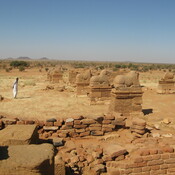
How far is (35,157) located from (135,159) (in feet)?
6.90

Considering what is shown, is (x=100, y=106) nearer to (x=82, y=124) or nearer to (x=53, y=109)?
(x=53, y=109)

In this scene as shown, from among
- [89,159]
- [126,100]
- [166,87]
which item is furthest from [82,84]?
[89,159]

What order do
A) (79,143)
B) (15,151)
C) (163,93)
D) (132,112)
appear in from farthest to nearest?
1. (163,93)
2. (132,112)
3. (79,143)
4. (15,151)

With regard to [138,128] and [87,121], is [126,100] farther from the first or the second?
[87,121]

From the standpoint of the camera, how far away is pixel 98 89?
37.9 feet

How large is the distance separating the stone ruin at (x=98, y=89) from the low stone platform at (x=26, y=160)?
8.44 meters

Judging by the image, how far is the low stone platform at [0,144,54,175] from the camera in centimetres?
252

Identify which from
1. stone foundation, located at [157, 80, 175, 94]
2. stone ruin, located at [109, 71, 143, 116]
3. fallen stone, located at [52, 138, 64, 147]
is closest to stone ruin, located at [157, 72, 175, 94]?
stone foundation, located at [157, 80, 175, 94]

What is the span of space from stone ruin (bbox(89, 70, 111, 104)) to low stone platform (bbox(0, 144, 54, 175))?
8.44 meters

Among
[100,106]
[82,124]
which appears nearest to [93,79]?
[100,106]

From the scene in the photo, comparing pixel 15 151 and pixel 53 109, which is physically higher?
pixel 15 151

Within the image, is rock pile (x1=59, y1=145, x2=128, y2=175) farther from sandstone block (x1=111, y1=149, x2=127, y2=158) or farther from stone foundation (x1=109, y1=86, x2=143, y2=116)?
stone foundation (x1=109, y1=86, x2=143, y2=116)

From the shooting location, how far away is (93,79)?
1131 centimetres

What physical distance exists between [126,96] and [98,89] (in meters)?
2.91
